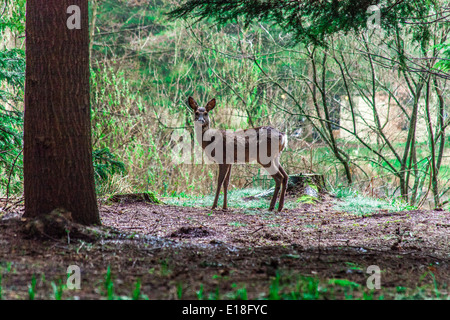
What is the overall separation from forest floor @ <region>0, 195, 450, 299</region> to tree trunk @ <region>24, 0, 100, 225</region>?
0.42 metres

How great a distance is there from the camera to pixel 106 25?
586 inches

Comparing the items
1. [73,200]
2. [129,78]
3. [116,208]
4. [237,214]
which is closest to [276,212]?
[237,214]

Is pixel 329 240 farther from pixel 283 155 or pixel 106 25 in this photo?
pixel 106 25

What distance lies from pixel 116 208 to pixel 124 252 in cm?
303

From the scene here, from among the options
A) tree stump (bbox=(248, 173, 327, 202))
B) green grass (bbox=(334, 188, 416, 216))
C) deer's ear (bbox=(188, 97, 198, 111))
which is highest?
deer's ear (bbox=(188, 97, 198, 111))

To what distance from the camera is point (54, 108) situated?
3.85 meters

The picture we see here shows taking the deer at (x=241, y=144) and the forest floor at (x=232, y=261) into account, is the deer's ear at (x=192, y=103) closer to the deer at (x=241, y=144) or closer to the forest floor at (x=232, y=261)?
the deer at (x=241, y=144)

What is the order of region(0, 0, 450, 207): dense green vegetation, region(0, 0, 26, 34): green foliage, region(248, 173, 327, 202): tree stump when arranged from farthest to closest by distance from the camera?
1. region(0, 0, 450, 207): dense green vegetation
2. region(248, 173, 327, 202): tree stump
3. region(0, 0, 26, 34): green foliage

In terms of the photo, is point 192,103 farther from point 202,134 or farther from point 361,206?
point 361,206

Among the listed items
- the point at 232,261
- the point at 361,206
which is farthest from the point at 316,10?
the point at 361,206

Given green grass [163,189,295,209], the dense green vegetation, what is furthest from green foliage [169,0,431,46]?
green grass [163,189,295,209]

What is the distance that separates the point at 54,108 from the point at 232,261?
6.47ft

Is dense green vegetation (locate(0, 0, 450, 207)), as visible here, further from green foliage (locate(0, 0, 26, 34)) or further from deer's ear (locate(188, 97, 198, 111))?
deer's ear (locate(188, 97, 198, 111))

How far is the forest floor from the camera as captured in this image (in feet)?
8.95
